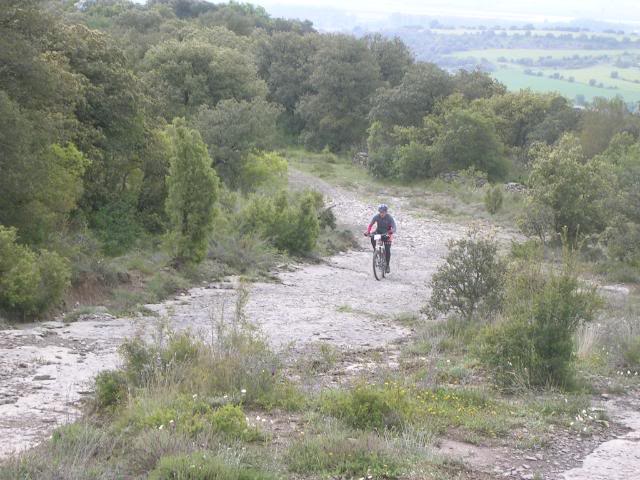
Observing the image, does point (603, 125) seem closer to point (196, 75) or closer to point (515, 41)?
point (196, 75)

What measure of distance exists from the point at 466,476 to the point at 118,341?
6798 mm

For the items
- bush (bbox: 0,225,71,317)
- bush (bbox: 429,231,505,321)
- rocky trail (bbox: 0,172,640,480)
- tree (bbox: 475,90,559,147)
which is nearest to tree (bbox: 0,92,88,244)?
bush (bbox: 0,225,71,317)

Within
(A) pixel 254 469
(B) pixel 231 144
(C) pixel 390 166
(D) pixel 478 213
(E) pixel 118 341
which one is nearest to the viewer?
(A) pixel 254 469

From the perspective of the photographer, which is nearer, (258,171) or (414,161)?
(258,171)

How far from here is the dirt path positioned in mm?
8016

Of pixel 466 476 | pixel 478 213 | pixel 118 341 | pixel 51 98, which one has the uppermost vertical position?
pixel 51 98

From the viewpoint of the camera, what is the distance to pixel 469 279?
1323cm

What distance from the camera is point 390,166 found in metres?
43.7

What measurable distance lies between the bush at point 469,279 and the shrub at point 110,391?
6.64 m

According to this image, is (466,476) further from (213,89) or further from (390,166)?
(390,166)

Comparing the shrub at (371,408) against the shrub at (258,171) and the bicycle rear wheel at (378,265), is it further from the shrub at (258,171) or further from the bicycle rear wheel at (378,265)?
the shrub at (258,171)

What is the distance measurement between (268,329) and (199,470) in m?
7.66

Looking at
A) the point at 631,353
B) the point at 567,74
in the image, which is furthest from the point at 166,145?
the point at 567,74

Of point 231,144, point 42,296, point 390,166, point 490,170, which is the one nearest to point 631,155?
point 490,170
